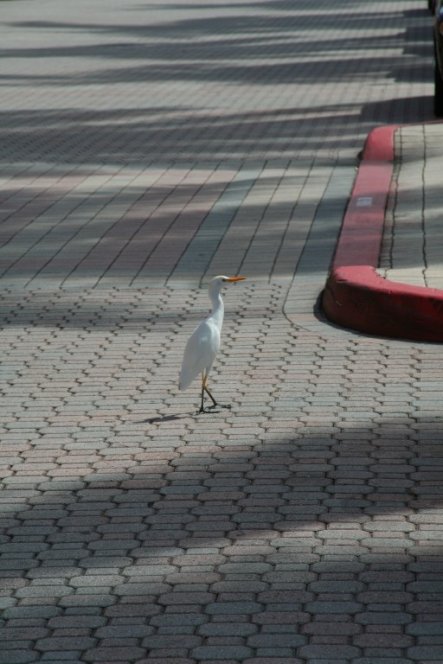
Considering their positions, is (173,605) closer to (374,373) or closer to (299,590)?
(299,590)

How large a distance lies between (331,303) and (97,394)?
207 centimetres

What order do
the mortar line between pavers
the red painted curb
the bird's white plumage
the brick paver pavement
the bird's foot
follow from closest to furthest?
the brick paver pavement, the bird's white plumage, the bird's foot, the red painted curb, the mortar line between pavers

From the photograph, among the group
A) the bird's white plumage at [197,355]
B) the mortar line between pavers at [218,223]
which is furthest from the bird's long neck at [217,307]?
the mortar line between pavers at [218,223]

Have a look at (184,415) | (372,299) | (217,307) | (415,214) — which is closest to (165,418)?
(184,415)

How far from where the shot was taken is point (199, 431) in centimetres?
694

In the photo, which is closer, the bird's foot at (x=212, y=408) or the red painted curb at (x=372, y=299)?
the bird's foot at (x=212, y=408)

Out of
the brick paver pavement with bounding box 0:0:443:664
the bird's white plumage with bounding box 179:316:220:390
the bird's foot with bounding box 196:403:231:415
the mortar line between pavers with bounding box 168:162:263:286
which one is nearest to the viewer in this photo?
the brick paver pavement with bounding box 0:0:443:664

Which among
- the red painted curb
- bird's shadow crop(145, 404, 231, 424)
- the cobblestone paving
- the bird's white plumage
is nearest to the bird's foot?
bird's shadow crop(145, 404, 231, 424)

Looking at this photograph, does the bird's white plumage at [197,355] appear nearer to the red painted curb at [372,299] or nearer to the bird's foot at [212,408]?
the bird's foot at [212,408]

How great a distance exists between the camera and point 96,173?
14.9m

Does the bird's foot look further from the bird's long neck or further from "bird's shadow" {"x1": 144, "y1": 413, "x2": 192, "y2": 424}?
the bird's long neck

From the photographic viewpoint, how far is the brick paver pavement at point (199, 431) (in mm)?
4824

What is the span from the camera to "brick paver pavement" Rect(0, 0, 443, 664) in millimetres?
4824

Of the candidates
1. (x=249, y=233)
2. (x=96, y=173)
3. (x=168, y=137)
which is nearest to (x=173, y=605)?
(x=249, y=233)
